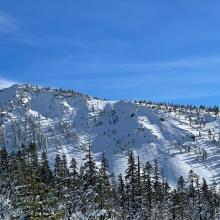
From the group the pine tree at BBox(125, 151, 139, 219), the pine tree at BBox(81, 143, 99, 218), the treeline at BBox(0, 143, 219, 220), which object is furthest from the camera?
the pine tree at BBox(125, 151, 139, 219)

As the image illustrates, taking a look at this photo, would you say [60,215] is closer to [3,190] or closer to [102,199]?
[102,199]

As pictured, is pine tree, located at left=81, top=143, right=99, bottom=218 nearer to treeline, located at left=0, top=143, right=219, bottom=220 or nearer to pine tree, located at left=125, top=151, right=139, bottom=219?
treeline, located at left=0, top=143, right=219, bottom=220

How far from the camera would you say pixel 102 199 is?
43.8m

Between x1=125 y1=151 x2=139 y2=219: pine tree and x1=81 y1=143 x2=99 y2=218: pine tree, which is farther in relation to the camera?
x1=125 y1=151 x2=139 y2=219: pine tree

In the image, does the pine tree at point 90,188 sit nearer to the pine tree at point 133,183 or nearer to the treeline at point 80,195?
the treeline at point 80,195

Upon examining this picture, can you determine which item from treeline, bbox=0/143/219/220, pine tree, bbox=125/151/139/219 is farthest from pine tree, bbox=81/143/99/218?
pine tree, bbox=125/151/139/219

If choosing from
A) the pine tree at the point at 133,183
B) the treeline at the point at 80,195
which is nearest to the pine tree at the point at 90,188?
the treeline at the point at 80,195

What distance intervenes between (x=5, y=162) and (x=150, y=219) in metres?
18.5

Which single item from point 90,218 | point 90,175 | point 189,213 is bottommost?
point 189,213

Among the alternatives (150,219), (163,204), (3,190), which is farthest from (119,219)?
(3,190)

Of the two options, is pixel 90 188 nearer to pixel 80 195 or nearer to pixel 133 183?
pixel 80 195

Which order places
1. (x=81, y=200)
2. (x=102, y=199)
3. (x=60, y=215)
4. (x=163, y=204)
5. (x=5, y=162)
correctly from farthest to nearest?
(x=163, y=204)
(x=5, y=162)
(x=81, y=200)
(x=102, y=199)
(x=60, y=215)

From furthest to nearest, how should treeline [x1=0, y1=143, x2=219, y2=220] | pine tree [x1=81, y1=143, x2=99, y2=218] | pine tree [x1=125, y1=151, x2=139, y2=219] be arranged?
1. pine tree [x1=125, y1=151, x2=139, y2=219]
2. pine tree [x1=81, y1=143, x2=99, y2=218]
3. treeline [x1=0, y1=143, x2=219, y2=220]

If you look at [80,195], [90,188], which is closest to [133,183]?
[80,195]
